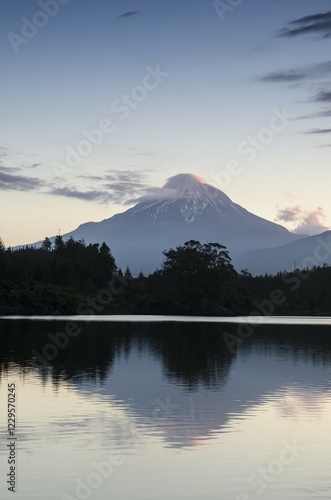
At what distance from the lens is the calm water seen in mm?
18469

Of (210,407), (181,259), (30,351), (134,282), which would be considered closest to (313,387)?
(210,407)

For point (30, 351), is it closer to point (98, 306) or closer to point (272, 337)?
point (272, 337)

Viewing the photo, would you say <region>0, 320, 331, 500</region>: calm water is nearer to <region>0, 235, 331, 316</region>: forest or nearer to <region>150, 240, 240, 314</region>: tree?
<region>0, 235, 331, 316</region>: forest

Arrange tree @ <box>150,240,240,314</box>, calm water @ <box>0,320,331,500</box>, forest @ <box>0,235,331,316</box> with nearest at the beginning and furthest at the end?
1. calm water @ <box>0,320,331,500</box>
2. forest @ <box>0,235,331,316</box>
3. tree @ <box>150,240,240,314</box>

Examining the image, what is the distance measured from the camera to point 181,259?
151 m

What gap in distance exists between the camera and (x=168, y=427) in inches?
990

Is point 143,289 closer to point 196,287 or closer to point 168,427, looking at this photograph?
point 196,287

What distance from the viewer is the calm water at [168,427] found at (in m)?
18.5

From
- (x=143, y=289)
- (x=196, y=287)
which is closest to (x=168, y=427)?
(x=196, y=287)

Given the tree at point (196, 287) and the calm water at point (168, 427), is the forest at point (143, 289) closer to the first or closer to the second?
the tree at point (196, 287)

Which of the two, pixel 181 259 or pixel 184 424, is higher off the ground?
pixel 181 259

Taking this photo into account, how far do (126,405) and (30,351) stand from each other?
925 inches

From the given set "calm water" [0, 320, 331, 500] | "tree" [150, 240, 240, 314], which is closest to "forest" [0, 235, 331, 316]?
"tree" [150, 240, 240, 314]

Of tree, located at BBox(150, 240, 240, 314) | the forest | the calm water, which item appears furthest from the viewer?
tree, located at BBox(150, 240, 240, 314)
